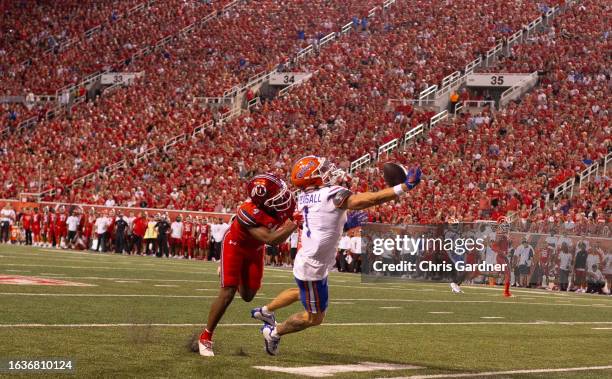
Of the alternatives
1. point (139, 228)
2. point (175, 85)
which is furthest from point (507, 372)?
point (175, 85)

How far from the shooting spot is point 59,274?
57.3 ft

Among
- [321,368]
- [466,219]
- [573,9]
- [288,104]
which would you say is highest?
[573,9]

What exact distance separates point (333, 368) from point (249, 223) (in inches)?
49.6

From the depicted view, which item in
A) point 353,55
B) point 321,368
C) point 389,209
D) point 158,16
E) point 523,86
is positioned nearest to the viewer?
point 321,368

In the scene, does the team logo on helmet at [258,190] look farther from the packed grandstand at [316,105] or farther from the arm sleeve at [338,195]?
the packed grandstand at [316,105]

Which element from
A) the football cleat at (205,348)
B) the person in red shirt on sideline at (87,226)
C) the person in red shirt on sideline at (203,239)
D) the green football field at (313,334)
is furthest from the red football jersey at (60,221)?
the football cleat at (205,348)

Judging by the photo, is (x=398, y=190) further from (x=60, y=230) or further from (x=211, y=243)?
(x=60, y=230)

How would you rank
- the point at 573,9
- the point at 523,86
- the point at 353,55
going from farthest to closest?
1. the point at 353,55
2. the point at 573,9
3. the point at 523,86

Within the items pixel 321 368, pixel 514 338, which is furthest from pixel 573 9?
pixel 321 368

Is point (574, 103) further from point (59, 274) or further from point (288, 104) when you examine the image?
point (59, 274)

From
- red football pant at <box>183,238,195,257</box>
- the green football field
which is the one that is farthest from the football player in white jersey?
red football pant at <box>183,238,195,257</box>

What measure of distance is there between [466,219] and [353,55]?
53.2ft

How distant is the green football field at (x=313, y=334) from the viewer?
24.8ft

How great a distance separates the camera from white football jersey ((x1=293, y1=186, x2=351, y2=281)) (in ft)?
25.1
